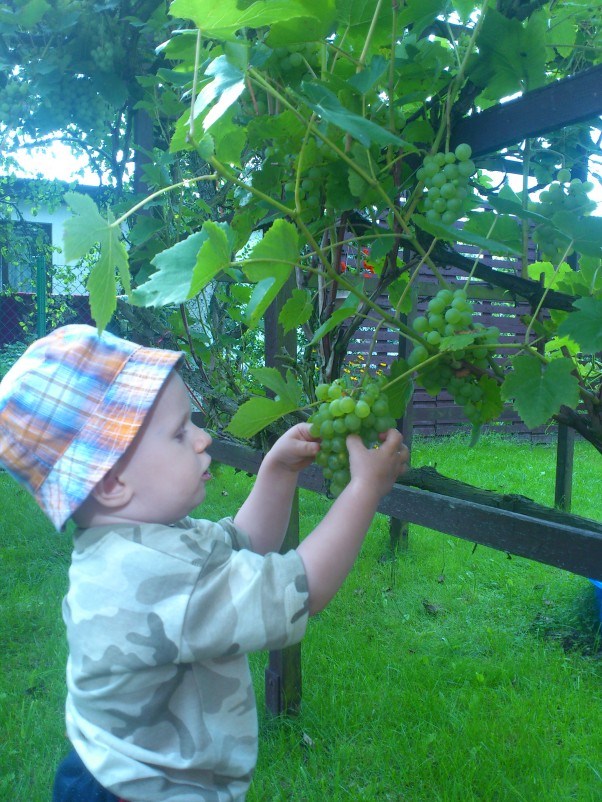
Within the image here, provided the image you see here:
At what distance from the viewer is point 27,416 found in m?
1.23

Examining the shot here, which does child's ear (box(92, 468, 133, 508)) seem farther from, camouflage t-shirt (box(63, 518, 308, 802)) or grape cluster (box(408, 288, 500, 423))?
grape cluster (box(408, 288, 500, 423))

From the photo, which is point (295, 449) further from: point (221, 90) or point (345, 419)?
point (221, 90)

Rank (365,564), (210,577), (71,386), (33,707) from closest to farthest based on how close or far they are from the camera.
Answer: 1. (210,577)
2. (71,386)
3. (33,707)
4. (365,564)

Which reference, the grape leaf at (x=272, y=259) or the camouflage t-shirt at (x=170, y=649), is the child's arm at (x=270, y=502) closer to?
the camouflage t-shirt at (x=170, y=649)

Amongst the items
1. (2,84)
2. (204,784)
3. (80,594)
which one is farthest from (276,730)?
(2,84)

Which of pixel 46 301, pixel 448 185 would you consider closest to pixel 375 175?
pixel 448 185

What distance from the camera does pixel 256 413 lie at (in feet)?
3.92

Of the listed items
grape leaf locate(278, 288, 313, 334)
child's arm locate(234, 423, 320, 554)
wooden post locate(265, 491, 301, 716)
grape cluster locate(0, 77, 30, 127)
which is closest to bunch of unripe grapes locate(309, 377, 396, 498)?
grape leaf locate(278, 288, 313, 334)

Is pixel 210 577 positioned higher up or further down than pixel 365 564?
higher up

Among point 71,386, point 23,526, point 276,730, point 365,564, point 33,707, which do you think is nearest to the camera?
point 71,386

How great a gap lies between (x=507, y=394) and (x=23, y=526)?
4.59 m

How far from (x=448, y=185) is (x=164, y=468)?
610 mm

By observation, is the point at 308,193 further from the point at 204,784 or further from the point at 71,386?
the point at 204,784

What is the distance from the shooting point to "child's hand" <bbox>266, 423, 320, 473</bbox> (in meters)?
1.32
